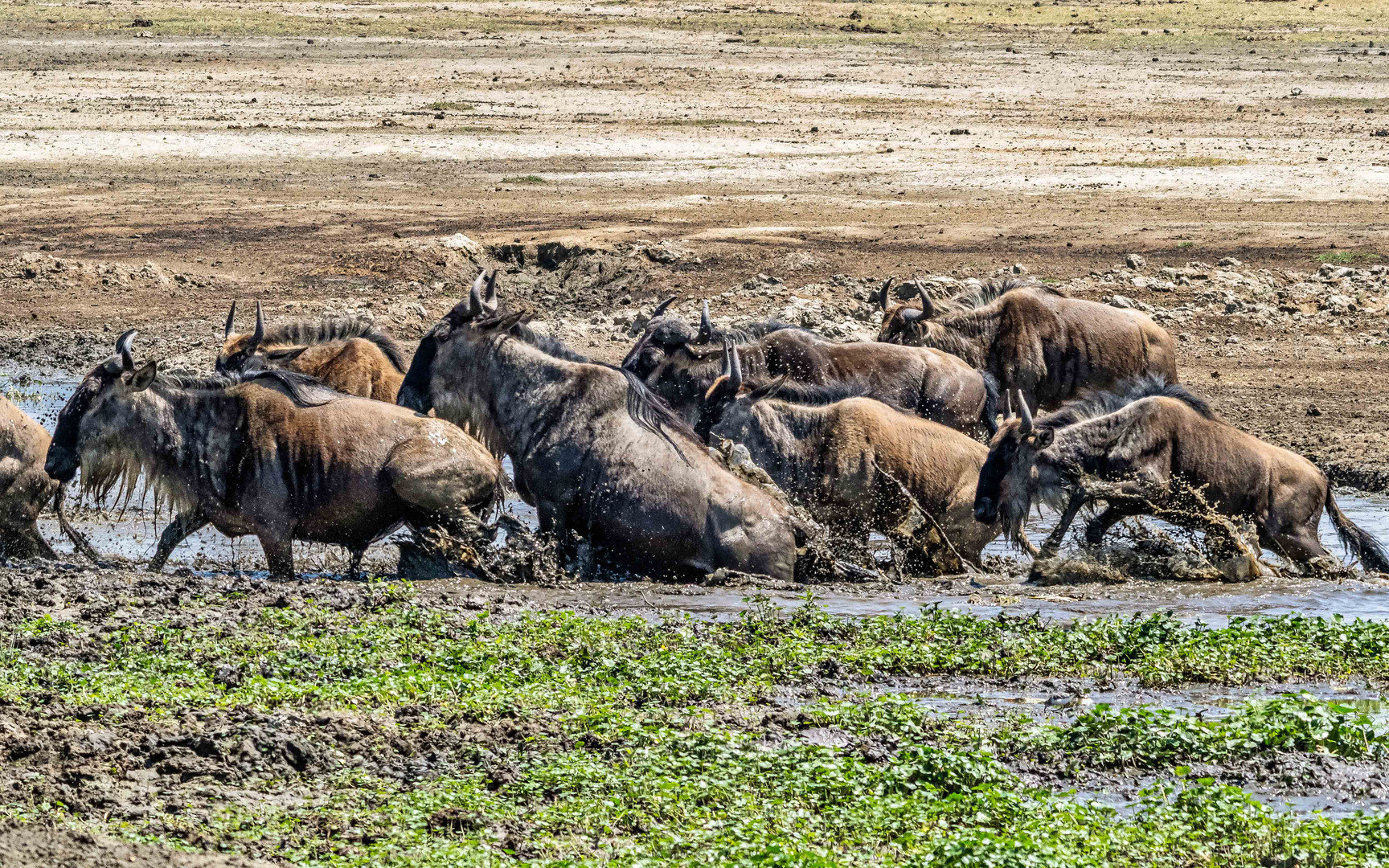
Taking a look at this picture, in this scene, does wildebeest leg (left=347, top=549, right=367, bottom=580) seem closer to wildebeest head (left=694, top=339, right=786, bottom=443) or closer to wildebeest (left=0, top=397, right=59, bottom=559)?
wildebeest (left=0, top=397, right=59, bottom=559)

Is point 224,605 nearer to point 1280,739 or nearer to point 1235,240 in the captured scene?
point 1280,739

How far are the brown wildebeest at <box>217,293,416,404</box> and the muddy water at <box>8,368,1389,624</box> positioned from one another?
114cm

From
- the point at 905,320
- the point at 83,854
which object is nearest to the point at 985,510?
the point at 905,320

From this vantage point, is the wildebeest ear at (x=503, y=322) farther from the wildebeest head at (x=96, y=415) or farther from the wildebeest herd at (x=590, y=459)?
the wildebeest head at (x=96, y=415)

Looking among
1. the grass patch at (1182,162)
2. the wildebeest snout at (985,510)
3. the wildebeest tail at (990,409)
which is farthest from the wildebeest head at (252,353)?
the grass patch at (1182,162)

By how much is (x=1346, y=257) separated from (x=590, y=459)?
12.7 metres

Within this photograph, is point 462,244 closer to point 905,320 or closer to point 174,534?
point 905,320

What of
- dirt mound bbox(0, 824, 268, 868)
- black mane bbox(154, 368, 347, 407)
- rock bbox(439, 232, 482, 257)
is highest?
dirt mound bbox(0, 824, 268, 868)

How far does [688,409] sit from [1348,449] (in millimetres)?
5418

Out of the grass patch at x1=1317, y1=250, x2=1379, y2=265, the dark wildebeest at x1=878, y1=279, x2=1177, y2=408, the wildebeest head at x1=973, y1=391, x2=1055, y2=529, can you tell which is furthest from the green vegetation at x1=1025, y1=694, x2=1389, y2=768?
the grass patch at x1=1317, y1=250, x2=1379, y2=265

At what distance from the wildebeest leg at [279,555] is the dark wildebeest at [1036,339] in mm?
5843

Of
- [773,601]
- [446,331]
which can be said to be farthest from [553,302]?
[773,601]

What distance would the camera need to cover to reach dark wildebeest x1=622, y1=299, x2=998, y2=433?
40.9 ft

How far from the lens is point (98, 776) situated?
5.79 metres
